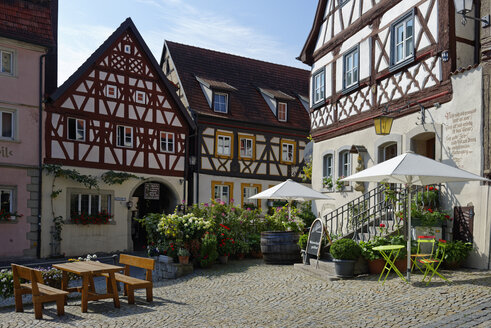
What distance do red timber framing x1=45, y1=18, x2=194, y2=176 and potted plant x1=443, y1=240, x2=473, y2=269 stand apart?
49.1ft

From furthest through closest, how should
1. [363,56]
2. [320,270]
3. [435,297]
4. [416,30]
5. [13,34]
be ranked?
[13,34]
[363,56]
[416,30]
[320,270]
[435,297]

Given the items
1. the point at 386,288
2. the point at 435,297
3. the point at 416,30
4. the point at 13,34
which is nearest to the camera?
the point at 435,297

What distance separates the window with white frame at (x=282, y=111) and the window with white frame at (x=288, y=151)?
131 centimetres

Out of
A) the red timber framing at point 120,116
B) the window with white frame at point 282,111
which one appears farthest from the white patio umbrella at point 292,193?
the window with white frame at point 282,111

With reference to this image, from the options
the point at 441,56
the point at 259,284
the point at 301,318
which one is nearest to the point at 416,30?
the point at 441,56

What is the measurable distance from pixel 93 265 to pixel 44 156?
484 inches

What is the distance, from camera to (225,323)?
7.22 meters

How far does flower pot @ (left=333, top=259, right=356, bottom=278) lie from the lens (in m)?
10.4

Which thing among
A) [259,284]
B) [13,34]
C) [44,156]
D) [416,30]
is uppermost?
[13,34]

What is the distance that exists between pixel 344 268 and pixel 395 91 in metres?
5.36

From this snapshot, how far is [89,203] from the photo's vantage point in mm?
21438

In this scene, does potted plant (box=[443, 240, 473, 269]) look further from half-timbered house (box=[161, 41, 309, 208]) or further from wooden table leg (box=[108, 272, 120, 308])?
half-timbered house (box=[161, 41, 309, 208])

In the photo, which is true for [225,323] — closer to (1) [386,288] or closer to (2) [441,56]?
(1) [386,288]

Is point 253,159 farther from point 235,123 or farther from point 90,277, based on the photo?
point 90,277
